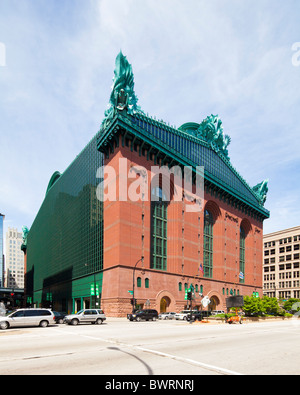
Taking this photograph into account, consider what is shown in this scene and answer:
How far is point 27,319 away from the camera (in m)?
30.3

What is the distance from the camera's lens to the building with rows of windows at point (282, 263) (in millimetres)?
125812

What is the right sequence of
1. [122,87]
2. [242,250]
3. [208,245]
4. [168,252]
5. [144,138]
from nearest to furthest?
[122,87] → [144,138] → [168,252] → [208,245] → [242,250]

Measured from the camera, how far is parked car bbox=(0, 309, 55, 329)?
29325mm

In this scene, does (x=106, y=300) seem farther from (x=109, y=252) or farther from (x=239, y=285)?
(x=239, y=285)

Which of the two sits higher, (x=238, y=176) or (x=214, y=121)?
(x=214, y=121)

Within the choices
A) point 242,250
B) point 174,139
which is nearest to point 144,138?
→ point 174,139

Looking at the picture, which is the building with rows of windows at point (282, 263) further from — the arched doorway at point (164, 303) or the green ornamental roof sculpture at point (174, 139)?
the arched doorway at point (164, 303)

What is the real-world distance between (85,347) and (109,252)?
138ft

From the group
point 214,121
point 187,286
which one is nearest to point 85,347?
point 187,286

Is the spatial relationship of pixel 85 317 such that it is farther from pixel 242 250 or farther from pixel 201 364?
pixel 242 250

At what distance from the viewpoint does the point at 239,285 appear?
87250 mm

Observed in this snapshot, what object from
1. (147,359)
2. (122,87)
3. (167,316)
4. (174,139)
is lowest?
(167,316)

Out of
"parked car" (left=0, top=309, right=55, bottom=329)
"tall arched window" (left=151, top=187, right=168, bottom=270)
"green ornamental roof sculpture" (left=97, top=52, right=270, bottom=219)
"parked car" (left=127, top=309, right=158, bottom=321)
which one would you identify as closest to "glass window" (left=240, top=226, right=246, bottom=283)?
"green ornamental roof sculpture" (left=97, top=52, right=270, bottom=219)

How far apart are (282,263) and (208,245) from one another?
66853 millimetres
